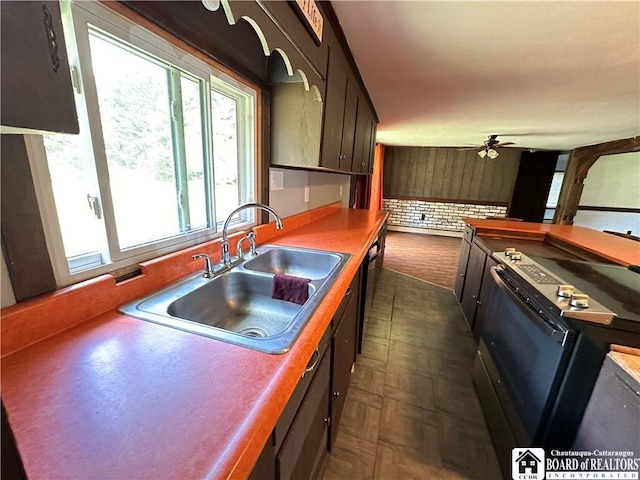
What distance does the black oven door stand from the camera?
40.4 inches

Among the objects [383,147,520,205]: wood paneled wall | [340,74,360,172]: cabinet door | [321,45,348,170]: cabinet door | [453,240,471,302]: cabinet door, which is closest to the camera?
[321,45,348,170]: cabinet door

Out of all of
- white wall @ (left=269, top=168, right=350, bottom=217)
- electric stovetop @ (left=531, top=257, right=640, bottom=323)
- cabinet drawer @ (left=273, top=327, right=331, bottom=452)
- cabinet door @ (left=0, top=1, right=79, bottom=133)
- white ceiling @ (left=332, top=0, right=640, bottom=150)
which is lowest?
cabinet drawer @ (left=273, top=327, right=331, bottom=452)

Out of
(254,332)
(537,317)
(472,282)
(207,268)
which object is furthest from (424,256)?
(207,268)

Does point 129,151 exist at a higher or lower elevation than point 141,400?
higher

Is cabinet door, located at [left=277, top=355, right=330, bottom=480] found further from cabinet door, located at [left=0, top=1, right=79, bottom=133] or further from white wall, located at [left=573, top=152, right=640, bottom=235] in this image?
white wall, located at [left=573, top=152, right=640, bottom=235]

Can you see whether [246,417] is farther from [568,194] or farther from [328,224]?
[568,194]

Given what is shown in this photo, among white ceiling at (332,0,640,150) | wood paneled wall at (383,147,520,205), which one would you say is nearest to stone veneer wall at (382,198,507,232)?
wood paneled wall at (383,147,520,205)

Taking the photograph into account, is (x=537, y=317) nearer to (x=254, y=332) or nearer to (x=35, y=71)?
(x=254, y=332)

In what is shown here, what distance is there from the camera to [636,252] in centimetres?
178

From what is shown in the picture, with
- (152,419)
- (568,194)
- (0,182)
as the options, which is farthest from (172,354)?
(568,194)

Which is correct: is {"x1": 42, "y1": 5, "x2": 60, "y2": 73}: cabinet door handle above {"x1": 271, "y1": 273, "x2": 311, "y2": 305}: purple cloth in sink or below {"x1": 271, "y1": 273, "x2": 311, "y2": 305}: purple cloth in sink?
above

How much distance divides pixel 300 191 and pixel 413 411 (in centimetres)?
175

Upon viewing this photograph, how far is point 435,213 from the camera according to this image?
21.9ft

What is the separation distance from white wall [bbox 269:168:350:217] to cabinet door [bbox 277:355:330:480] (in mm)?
1144
